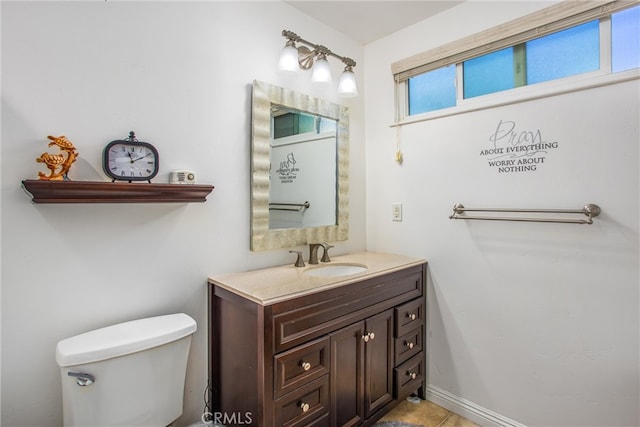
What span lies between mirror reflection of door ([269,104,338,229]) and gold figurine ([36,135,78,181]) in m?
0.88

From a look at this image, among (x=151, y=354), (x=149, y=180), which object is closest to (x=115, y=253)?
(x=149, y=180)

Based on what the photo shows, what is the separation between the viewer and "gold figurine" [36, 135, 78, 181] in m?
1.09

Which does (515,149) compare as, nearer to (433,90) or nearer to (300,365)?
(433,90)

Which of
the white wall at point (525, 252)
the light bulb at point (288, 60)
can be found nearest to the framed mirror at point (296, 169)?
the light bulb at point (288, 60)

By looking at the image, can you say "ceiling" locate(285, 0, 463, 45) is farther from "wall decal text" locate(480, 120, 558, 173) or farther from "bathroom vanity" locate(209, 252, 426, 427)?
"bathroom vanity" locate(209, 252, 426, 427)

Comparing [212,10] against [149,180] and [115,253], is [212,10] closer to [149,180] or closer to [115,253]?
[149,180]

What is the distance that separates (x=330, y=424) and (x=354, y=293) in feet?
1.91

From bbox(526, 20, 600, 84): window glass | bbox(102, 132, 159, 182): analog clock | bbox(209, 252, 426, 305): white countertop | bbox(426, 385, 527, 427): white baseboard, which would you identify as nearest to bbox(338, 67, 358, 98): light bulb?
bbox(526, 20, 600, 84): window glass

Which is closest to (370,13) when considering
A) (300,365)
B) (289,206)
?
(289,206)

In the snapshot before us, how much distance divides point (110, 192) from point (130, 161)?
174 millimetres

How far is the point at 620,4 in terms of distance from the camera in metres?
1.37

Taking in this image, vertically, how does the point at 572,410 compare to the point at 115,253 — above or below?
below

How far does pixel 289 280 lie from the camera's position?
1.51 m

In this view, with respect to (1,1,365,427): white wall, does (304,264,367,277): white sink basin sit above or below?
below
